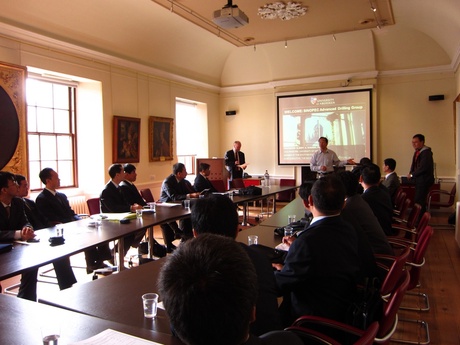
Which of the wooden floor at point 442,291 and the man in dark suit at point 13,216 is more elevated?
the man in dark suit at point 13,216

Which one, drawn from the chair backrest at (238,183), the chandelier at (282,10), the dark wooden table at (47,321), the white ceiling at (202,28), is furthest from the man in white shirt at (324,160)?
the dark wooden table at (47,321)

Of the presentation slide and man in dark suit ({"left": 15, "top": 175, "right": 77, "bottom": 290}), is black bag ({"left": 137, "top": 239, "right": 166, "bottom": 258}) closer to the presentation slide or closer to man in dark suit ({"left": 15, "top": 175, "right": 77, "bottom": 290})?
man in dark suit ({"left": 15, "top": 175, "right": 77, "bottom": 290})

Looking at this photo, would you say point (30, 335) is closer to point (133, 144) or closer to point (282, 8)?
point (282, 8)

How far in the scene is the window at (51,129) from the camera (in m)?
6.22

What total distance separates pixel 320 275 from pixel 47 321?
123 centimetres

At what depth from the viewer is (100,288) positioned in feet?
6.81

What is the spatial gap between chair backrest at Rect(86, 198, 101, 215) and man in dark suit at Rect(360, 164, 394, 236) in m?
3.45

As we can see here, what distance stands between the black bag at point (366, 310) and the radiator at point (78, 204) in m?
5.76

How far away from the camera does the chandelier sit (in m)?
6.02

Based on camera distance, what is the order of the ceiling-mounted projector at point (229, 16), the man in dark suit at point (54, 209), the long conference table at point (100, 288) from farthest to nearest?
the ceiling-mounted projector at point (229, 16)
the man in dark suit at point (54, 209)
the long conference table at point (100, 288)

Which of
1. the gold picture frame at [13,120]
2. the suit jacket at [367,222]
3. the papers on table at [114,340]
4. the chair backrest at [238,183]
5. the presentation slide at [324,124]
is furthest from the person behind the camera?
the presentation slide at [324,124]

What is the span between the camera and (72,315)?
1.58m

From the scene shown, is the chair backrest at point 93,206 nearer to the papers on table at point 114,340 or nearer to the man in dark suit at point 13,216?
the man in dark suit at point 13,216

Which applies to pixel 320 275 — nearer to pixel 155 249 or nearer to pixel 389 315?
pixel 389 315
